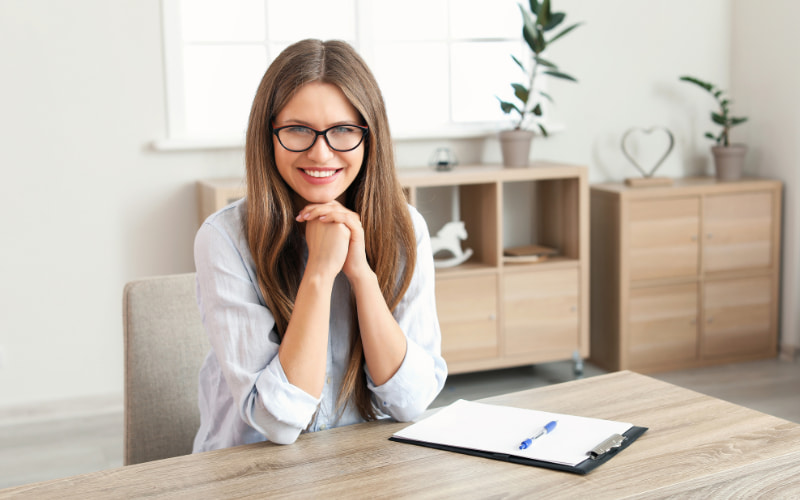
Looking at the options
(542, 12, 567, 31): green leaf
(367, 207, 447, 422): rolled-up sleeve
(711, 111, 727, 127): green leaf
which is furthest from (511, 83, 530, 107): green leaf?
(367, 207, 447, 422): rolled-up sleeve

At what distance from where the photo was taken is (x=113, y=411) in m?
3.59

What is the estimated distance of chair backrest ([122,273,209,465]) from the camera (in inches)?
63.5

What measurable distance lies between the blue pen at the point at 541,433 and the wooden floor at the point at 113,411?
2115 millimetres

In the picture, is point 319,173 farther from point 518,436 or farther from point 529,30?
point 529,30

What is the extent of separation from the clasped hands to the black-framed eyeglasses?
0.32 ft

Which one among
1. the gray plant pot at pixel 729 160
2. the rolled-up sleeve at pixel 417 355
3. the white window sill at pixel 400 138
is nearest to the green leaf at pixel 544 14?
the white window sill at pixel 400 138

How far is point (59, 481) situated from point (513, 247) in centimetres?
315

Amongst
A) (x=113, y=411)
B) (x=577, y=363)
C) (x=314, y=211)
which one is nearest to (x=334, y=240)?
(x=314, y=211)

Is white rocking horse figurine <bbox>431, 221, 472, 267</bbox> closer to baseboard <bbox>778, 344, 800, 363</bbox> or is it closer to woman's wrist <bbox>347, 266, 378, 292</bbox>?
baseboard <bbox>778, 344, 800, 363</bbox>

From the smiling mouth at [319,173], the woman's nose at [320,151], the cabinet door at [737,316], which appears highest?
the woman's nose at [320,151]

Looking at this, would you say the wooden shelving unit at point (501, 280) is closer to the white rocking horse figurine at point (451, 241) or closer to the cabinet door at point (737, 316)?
the white rocking horse figurine at point (451, 241)

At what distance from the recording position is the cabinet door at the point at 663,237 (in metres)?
3.82

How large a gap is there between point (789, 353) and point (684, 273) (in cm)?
74

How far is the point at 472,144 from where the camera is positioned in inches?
159
